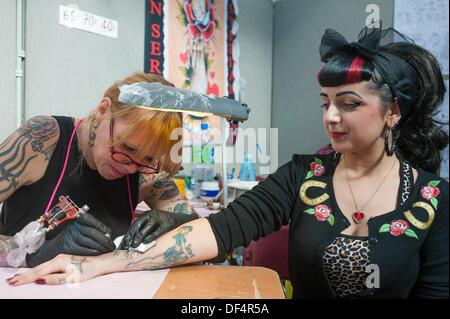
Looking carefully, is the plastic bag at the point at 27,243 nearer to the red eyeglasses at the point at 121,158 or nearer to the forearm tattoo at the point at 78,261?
the forearm tattoo at the point at 78,261

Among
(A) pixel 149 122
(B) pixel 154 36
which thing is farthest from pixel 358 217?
(B) pixel 154 36

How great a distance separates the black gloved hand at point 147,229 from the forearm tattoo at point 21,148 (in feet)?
1.18

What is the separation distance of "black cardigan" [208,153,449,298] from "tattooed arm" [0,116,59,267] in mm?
548

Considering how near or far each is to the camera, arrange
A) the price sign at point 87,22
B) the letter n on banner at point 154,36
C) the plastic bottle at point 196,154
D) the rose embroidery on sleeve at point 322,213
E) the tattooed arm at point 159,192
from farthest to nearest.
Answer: the plastic bottle at point 196,154
the letter n on banner at point 154,36
the price sign at point 87,22
the tattooed arm at point 159,192
the rose embroidery on sleeve at point 322,213

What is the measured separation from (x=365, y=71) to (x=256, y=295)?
559mm

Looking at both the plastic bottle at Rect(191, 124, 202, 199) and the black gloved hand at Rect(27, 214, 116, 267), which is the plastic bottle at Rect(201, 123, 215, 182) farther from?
the black gloved hand at Rect(27, 214, 116, 267)

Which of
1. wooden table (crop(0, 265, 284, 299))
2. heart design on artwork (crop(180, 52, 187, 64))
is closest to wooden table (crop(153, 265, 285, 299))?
wooden table (crop(0, 265, 284, 299))

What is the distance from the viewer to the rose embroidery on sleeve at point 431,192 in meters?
0.75

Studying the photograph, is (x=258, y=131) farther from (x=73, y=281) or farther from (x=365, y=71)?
(x=73, y=281)

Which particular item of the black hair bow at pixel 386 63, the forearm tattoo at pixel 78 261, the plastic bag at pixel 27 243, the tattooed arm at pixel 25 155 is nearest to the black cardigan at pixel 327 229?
the black hair bow at pixel 386 63

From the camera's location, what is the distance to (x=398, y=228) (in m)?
0.75

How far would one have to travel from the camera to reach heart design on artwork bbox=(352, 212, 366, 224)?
803 millimetres

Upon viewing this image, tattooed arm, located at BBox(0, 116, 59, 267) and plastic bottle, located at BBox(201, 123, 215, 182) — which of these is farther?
plastic bottle, located at BBox(201, 123, 215, 182)

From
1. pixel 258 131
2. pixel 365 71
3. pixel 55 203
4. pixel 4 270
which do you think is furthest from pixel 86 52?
pixel 258 131
